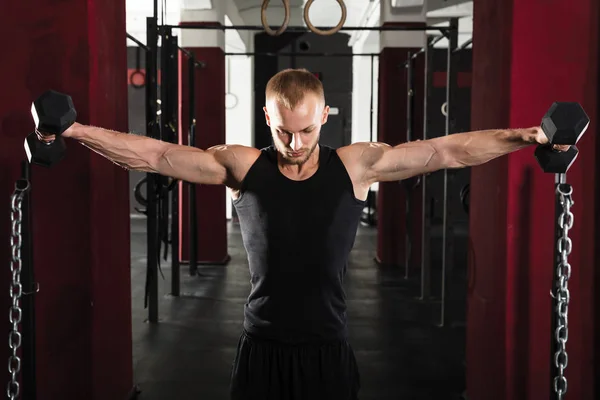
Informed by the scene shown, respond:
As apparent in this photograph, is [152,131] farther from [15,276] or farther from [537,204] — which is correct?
[537,204]

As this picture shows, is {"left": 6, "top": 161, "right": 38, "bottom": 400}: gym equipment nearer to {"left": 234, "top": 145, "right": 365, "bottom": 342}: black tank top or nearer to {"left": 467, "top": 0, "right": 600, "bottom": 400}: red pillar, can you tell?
{"left": 234, "top": 145, "right": 365, "bottom": 342}: black tank top

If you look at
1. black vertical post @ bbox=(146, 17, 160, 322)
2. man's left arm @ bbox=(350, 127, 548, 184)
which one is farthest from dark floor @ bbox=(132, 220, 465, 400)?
man's left arm @ bbox=(350, 127, 548, 184)

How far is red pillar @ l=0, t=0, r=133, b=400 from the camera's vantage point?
1840mm

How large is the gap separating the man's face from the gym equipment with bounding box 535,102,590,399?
529 mm

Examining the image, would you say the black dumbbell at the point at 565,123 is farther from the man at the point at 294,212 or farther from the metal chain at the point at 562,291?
the metal chain at the point at 562,291

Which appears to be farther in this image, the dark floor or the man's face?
the dark floor

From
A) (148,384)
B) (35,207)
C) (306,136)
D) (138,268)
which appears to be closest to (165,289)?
(138,268)

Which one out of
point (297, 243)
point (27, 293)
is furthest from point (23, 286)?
point (297, 243)

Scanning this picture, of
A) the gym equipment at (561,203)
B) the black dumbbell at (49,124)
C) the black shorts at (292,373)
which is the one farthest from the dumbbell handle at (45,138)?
the gym equipment at (561,203)

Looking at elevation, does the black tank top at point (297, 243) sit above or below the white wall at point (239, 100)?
below

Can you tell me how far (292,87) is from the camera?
4.64 feet

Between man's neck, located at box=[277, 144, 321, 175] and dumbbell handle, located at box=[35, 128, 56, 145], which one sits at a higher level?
dumbbell handle, located at box=[35, 128, 56, 145]

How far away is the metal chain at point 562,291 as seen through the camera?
147 cm

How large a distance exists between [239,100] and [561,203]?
7649 mm
